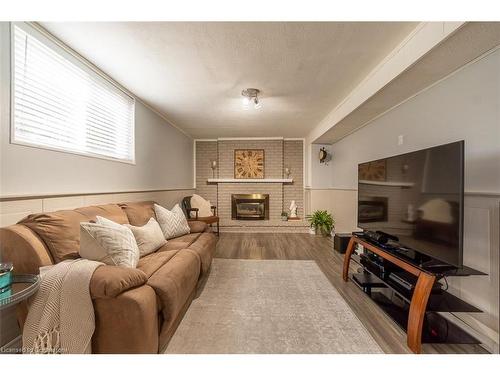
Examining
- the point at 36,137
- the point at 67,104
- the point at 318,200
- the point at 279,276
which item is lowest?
the point at 279,276

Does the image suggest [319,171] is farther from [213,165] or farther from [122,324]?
[122,324]

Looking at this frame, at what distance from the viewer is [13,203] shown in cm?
156

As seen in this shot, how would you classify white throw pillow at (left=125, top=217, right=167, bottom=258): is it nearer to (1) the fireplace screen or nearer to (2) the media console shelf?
(2) the media console shelf

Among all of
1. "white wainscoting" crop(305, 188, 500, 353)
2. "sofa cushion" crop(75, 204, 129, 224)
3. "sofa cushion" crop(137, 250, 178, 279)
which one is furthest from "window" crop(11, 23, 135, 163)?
"white wainscoting" crop(305, 188, 500, 353)

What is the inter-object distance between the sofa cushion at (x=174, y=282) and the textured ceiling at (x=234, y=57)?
184 cm

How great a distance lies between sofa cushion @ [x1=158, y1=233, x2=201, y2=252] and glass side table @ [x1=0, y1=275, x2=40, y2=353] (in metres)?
1.07

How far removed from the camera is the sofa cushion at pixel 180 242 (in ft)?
7.73

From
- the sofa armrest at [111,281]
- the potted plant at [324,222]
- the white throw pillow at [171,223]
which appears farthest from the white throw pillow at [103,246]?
the potted plant at [324,222]

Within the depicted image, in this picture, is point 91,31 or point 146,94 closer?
point 91,31

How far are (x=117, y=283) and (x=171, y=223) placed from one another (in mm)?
1631

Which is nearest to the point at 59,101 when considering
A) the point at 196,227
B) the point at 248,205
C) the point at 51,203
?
the point at 51,203

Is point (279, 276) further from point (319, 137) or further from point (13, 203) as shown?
point (319, 137)
